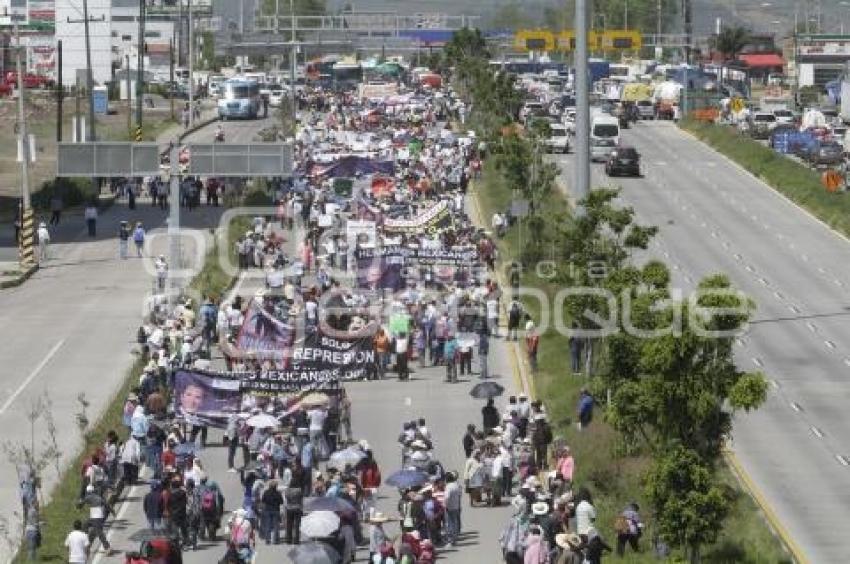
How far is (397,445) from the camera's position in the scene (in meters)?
43.5

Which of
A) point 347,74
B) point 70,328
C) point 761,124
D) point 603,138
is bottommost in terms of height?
point 70,328

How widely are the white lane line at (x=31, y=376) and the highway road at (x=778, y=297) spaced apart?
14.8m

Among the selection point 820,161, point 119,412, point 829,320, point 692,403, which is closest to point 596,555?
point 692,403

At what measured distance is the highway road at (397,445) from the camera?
3553 cm

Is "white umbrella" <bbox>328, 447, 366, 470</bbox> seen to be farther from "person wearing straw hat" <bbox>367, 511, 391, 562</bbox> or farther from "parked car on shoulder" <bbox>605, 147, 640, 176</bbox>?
"parked car on shoulder" <bbox>605, 147, 640, 176</bbox>

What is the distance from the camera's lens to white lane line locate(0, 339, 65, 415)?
48.5m

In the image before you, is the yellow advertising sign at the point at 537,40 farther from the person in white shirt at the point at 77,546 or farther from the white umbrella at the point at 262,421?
the person in white shirt at the point at 77,546

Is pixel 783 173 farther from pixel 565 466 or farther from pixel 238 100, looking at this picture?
pixel 238 100

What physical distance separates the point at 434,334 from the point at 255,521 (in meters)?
17.3

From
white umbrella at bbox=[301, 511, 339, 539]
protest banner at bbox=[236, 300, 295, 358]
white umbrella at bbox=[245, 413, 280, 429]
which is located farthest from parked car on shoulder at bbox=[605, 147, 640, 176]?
white umbrella at bbox=[301, 511, 339, 539]

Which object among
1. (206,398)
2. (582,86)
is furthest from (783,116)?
(206,398)

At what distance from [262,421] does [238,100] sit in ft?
352

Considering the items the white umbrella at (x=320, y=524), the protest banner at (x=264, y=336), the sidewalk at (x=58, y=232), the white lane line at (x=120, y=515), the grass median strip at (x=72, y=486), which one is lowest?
the white lane line at (x=120, y=515)

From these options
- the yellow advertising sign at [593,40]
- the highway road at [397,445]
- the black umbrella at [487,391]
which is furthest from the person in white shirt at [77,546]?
the yellow advertising sign at [593,40]
